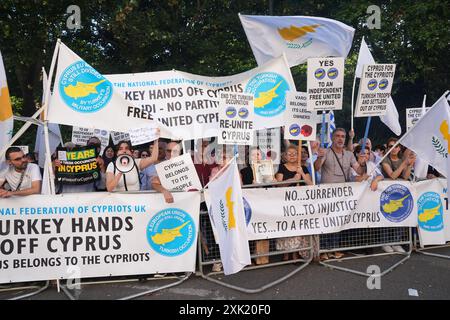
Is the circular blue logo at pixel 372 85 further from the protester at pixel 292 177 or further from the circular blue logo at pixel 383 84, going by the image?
the protester at pixel 292 177

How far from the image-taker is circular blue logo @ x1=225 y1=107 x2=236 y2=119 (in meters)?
5.52

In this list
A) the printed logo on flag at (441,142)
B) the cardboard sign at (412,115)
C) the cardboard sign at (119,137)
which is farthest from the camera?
the cardboard sign at (412,115)

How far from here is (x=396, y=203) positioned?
6.57 metres

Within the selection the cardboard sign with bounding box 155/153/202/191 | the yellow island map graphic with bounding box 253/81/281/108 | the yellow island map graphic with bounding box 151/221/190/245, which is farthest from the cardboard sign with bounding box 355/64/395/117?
the yellow island map graphic with bounding box 151/221/190/245

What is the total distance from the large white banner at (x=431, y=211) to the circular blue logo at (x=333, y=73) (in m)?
2.30

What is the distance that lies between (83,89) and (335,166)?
388cm

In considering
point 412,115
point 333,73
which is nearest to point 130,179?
point 333,73

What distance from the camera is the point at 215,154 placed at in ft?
22.3

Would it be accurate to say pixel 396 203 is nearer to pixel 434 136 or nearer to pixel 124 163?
pixel 434 136

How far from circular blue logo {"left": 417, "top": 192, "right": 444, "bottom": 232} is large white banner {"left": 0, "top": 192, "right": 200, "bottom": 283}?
3.78 m

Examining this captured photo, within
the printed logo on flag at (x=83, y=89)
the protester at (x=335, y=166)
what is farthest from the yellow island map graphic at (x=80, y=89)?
the protester at (x=335, y=166)

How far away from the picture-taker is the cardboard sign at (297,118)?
6.10 meters

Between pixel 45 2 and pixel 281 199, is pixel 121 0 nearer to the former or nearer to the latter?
pixel 45 2

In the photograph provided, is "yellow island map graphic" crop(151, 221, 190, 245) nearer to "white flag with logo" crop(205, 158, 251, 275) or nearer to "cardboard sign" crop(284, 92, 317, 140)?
"white flag with logo" crop(205, 158, 251, 275)
